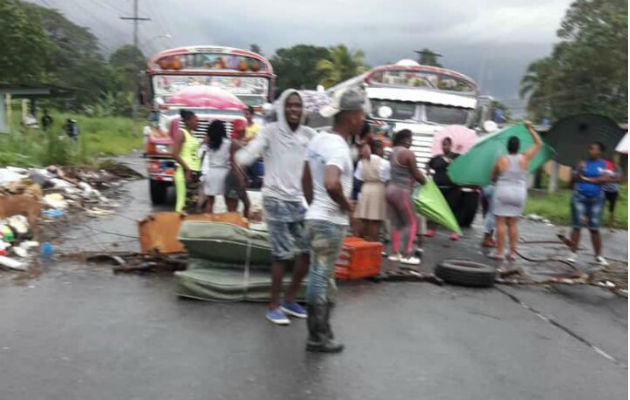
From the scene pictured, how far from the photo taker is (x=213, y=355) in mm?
4812

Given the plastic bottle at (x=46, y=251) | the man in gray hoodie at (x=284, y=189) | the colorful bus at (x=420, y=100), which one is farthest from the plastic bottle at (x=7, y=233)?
the colorful bus at (x=420, y=100)

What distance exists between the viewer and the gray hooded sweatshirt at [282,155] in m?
5.64

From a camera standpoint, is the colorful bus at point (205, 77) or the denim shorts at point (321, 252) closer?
the denim shorts at point (321, 252)

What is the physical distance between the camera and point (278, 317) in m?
5.61

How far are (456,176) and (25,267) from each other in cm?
650

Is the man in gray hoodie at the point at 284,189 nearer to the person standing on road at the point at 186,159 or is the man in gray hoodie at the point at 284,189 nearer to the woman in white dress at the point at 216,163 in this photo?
the woman in white dress at the point at 216,163

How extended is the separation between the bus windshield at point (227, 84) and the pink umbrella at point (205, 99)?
4.31ft

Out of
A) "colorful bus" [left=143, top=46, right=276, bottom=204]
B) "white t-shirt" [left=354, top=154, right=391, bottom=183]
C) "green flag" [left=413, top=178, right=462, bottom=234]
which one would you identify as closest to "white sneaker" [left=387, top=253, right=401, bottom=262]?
"green flag" [left=413, top=178, right=462, bottom=234]

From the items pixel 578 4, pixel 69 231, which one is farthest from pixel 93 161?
pixel 578 4

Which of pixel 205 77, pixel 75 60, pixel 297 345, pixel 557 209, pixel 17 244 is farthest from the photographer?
pixel 75 60

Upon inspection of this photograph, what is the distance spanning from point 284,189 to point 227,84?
999cm

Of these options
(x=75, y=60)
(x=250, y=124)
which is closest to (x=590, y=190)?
(x=250, y=124)

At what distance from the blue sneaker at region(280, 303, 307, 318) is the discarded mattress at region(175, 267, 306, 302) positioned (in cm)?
38

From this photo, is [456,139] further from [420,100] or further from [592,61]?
[592,61]
